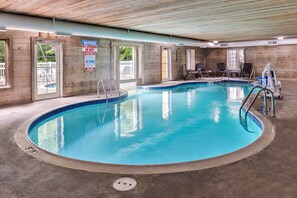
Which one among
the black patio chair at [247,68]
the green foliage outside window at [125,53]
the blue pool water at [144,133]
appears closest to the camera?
the blue pool water at [144,133]

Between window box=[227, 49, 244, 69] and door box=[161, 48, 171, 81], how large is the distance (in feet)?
15.3

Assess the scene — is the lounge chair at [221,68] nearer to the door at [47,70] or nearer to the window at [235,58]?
the window at [235,58]

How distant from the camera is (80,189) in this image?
2158 millimetres

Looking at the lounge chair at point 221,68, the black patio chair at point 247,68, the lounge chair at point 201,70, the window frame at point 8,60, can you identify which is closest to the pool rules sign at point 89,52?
the window frame at point 8,60

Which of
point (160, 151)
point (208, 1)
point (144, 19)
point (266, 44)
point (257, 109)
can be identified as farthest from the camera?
point (266, 44)

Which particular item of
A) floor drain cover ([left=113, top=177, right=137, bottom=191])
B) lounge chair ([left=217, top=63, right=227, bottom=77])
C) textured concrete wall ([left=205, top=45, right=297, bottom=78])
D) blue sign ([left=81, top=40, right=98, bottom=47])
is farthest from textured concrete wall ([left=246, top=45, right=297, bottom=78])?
floor drain cover ([left=113, top=177, right=137, bottom=191])

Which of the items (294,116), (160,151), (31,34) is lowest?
(160,151)

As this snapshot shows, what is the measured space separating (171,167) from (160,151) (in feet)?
4.97

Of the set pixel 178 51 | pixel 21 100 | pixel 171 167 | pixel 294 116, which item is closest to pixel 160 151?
pixel 171 167

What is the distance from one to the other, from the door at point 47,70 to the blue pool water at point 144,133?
1.42m

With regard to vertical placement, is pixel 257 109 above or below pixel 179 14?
below

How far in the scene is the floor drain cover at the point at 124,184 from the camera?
2163mm

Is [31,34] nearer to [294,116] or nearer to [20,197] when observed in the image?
[20,197]

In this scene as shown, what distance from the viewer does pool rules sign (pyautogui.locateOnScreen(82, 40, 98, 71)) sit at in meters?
8.58
